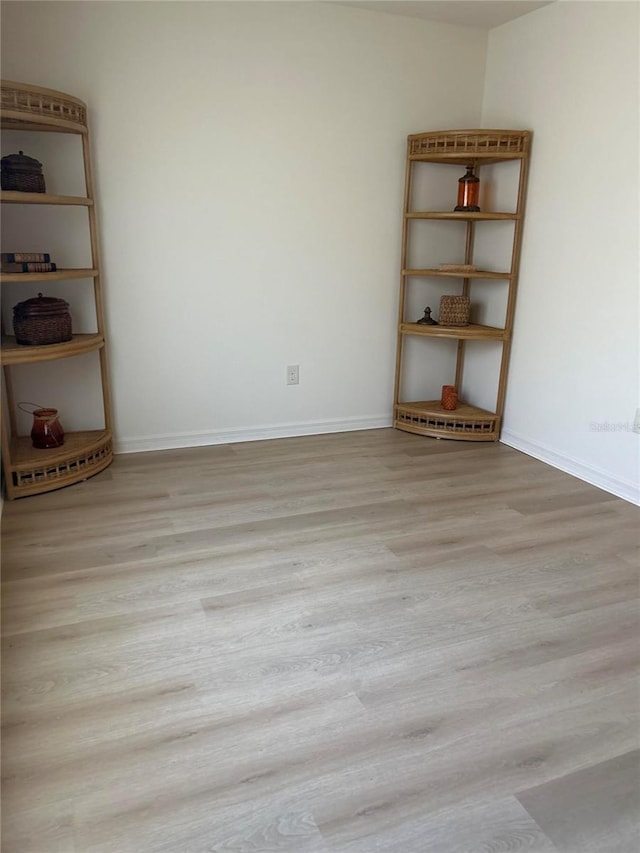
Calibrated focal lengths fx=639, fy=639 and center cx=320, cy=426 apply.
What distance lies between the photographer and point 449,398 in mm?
3891

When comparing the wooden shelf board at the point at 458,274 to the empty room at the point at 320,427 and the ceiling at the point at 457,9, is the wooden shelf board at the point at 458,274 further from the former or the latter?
the ceiling at the point at 457,9

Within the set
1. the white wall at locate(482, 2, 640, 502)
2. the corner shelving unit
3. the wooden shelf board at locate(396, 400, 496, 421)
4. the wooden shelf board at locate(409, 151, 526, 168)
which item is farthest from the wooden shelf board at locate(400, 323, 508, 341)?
the corner shelving unit

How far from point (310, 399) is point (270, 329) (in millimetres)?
493

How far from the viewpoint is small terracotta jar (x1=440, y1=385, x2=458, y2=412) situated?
3.89m

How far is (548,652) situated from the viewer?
189 cm

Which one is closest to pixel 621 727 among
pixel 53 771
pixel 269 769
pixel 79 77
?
pixel 269 769

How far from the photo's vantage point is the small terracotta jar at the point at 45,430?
3.06 m

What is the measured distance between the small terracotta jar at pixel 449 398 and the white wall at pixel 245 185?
0.39 meters

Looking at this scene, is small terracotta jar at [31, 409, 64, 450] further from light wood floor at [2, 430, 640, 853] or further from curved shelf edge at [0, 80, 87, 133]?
curved shelf edge at [0, 80, 87, 133]

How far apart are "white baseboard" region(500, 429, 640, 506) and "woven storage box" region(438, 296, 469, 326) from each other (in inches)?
27.8

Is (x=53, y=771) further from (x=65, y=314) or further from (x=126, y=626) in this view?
(x=65, y=314)

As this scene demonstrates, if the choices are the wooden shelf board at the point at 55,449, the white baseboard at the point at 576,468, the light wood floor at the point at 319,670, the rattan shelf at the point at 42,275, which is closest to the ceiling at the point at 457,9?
the rattan shelf at the point at 42,275

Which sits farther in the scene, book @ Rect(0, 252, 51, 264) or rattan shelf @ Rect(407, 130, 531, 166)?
rattan shelf @ Rect(407, 130, 531, 166)

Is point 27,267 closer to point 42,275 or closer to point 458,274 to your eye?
point 42,275
